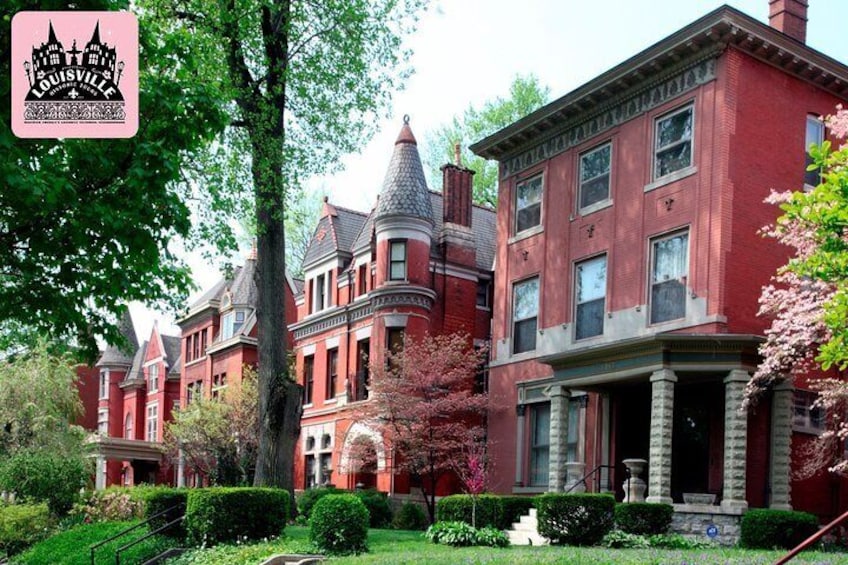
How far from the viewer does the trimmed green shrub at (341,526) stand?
61.2ft

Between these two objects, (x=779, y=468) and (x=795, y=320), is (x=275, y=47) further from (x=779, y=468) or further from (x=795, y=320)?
(x=779, y=468)

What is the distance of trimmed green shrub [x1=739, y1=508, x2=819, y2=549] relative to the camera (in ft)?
65.5

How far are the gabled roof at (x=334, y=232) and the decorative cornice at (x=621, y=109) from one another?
10.2 m

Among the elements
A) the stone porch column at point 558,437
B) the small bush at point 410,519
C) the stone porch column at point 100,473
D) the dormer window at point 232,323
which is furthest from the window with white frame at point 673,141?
the stone porch column at point 100,473

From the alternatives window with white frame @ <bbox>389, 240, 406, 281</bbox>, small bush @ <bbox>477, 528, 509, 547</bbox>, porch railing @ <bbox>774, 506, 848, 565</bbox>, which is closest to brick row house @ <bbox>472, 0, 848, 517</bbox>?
small bush @ <bbox>477, 528, 509, 547</bbox>

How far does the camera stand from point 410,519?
3005 centimetres

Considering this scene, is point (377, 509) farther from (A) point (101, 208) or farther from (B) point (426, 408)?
(A) point (101, 208)

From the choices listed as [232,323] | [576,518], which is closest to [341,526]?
[576,518]

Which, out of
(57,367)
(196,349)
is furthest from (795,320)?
(196,349)

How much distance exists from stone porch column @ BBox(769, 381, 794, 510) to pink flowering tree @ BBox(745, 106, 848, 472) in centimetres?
40

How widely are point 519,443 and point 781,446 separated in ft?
28.8

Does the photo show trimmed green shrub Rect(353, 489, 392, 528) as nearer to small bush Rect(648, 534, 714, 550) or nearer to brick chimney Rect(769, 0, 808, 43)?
small bush Rect(648, 534, 714, 550)

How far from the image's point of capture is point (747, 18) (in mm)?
23266

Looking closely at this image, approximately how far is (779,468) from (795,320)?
4135 mm
